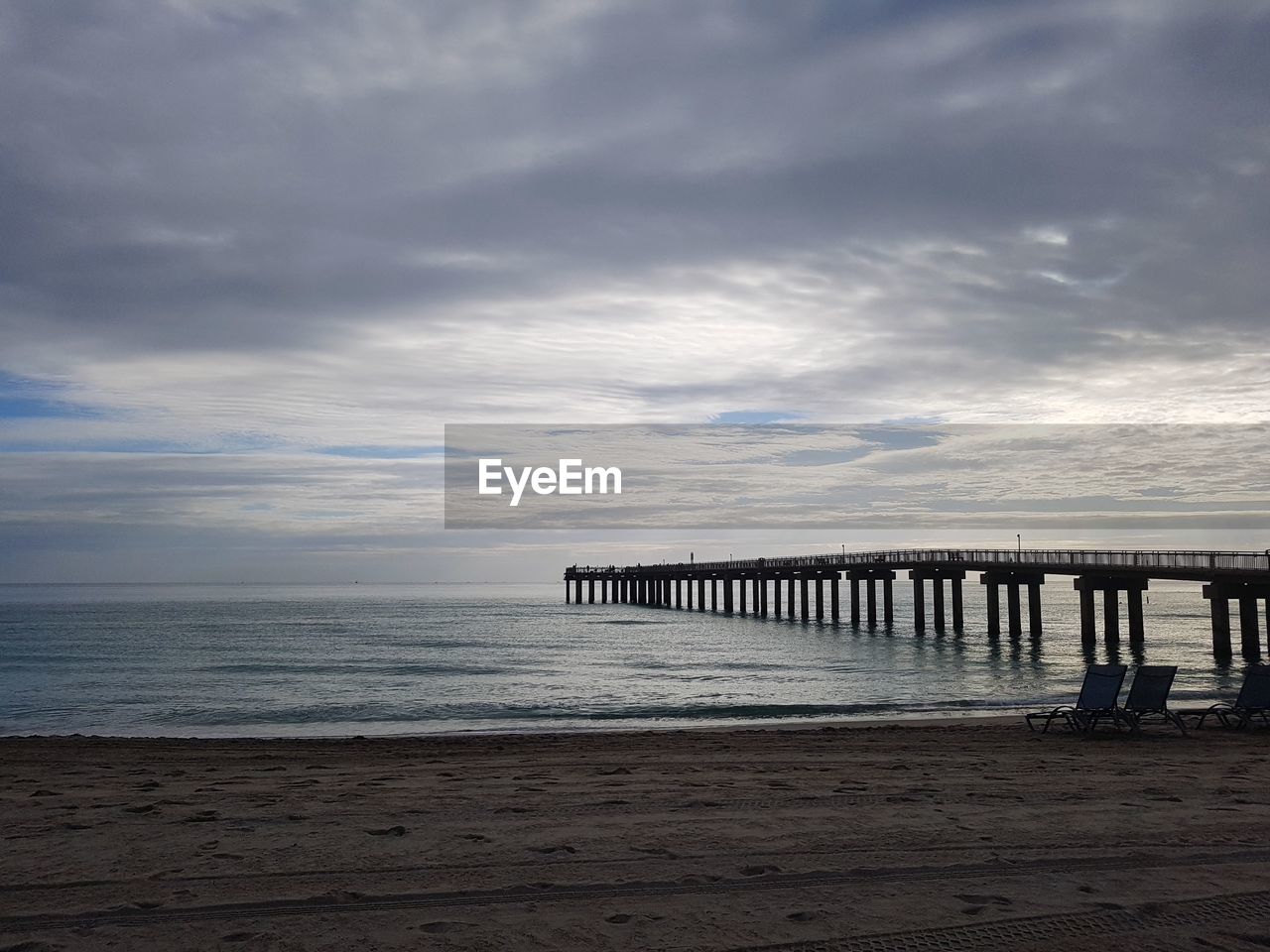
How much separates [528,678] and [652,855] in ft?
74.1

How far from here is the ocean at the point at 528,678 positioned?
797 inches

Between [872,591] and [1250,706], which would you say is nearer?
[1250,706]

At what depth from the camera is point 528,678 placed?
28.4 metres

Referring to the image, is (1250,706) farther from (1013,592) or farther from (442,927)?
(1013,592)

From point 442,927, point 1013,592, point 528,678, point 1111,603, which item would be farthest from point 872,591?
point 442,927

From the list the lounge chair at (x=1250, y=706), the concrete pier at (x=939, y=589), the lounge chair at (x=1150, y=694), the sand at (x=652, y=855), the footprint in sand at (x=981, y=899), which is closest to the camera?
the sand at (x=652, y=855)

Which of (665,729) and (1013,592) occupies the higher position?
(1013,592)

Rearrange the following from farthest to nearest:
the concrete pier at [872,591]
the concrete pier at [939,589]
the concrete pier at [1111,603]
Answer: the concrete pier at [872,591], the concrete pier at [939,589], the concrete pier at [1111,603]

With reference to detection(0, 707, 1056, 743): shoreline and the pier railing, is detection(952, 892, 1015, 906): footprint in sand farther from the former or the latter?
the pier railing

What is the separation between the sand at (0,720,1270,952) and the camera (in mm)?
4910

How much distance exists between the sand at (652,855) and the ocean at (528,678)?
29.6ft

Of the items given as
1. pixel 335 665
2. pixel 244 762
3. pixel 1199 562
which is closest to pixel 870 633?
pixel 1199 562

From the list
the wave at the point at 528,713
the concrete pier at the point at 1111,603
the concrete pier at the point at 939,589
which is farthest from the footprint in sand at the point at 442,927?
the concrete pier at the point at 939,589

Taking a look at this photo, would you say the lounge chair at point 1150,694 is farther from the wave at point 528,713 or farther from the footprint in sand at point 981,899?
the footprint in sand at point 981,899
